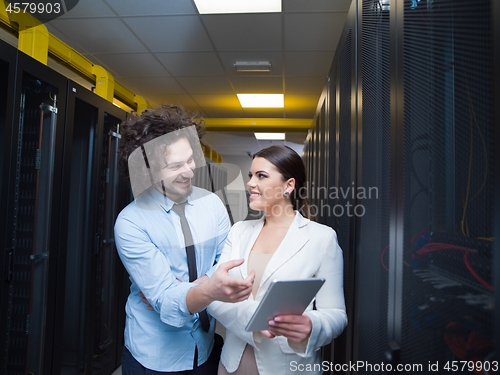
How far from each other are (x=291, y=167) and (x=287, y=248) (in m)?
0.31

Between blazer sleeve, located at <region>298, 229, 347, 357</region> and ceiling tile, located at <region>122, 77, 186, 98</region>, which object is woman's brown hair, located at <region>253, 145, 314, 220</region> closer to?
blazer sleeve, located at <region>298, 229, 347, 357</region>

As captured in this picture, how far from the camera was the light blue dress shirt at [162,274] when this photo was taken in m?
1.04

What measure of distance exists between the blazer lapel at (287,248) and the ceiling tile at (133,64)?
9.65ft

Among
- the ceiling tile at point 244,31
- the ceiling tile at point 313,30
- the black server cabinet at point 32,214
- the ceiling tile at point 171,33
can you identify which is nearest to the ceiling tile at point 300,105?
the ceiling tile at point 313,30

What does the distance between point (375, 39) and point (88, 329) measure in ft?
8.09

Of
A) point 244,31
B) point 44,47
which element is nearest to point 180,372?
point 44,47

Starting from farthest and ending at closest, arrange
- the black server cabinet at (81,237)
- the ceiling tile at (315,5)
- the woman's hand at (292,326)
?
the ceiling tile at (315,5), the black server cabinet at (81,237), the woman's hand at (292,326)

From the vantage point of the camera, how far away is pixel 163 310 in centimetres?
102

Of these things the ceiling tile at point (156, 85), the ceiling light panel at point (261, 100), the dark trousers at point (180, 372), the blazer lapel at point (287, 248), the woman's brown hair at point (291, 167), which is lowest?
the dark trousers at point (180, 372)

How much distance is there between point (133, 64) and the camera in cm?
360

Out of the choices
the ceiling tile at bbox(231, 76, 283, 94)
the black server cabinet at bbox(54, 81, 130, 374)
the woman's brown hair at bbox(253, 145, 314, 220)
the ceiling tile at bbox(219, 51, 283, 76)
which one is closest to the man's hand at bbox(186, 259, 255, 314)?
the woman's brown hair at bbox(253, 145, 314, 220)

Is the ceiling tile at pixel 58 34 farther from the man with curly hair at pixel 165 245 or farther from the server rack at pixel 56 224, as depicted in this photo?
the man with curly hair at pixel 165 245

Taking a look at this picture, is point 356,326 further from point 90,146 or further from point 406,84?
point 90,146

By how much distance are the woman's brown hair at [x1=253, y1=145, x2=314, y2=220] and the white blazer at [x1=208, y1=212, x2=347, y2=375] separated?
0.58 ft
